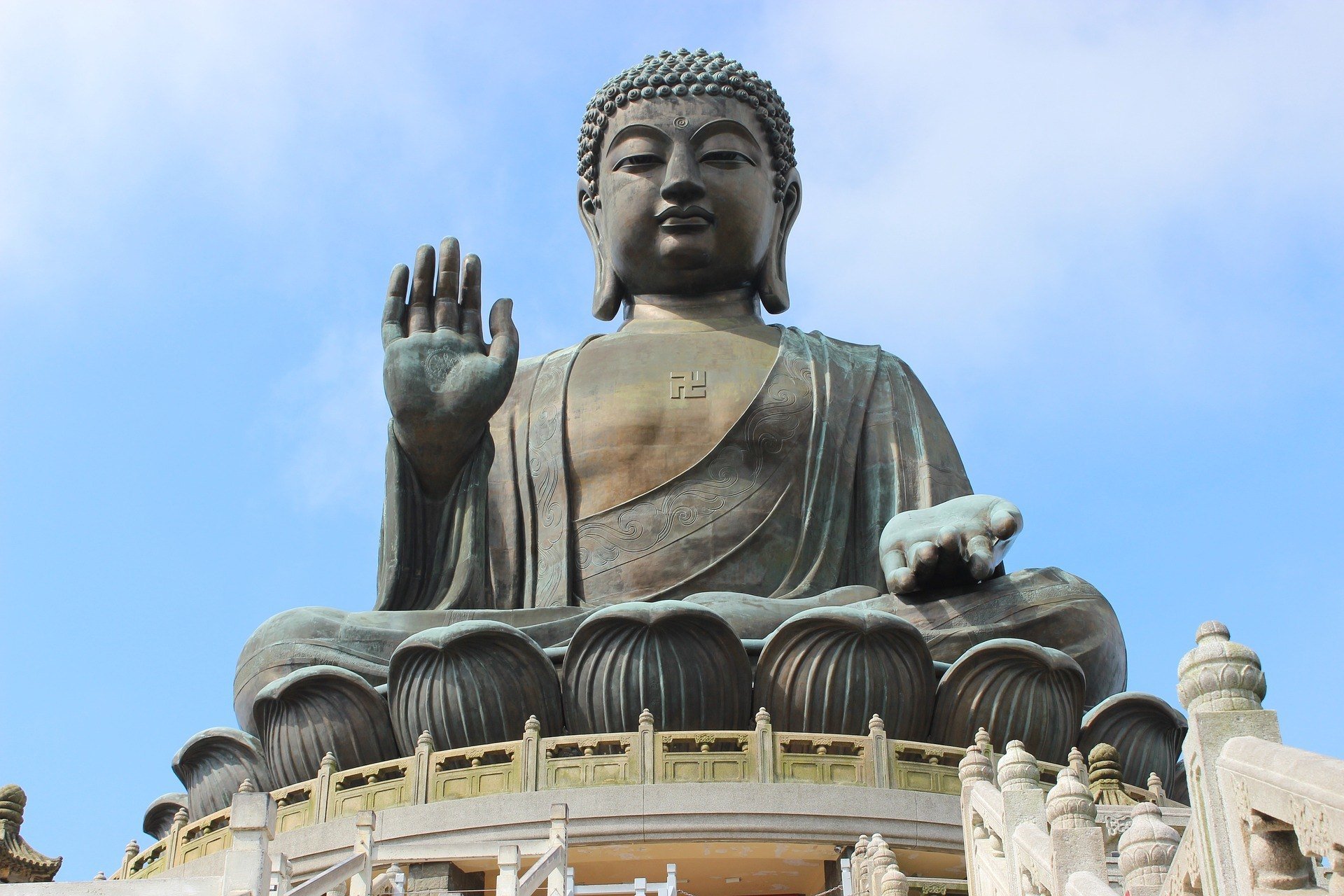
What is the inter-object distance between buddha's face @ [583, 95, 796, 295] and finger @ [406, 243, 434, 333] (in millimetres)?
1904

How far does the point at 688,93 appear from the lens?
14.0 metres

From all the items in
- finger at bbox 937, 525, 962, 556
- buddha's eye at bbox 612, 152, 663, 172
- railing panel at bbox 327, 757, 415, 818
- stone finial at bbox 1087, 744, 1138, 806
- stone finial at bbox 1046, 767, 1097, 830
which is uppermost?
buddha's eye at bbox 612, 152, 663, 172

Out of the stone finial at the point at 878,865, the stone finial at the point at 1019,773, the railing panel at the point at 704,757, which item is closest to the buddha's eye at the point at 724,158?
the railing panel at the point at 704,757

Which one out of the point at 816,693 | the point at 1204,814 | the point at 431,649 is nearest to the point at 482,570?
the point at 431,649

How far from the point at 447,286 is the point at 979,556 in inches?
152

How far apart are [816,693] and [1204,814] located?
632 centimetres

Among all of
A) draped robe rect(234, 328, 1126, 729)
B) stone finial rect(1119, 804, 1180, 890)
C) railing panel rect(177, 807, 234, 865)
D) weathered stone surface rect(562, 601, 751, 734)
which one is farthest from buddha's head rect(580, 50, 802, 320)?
stone finial rect(1119, 804, 1180, 890)

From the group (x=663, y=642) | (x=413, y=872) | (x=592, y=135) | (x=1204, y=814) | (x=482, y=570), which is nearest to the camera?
(x=1204, y=814)

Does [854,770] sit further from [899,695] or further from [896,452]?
[896,452]

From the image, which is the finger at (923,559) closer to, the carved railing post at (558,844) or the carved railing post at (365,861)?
the carved railing post at (558,844)

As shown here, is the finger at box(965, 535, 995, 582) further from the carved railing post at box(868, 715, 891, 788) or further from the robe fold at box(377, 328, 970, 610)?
the carved railing post at box(868, 715, 891, 788)

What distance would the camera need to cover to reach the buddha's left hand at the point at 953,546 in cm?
1116

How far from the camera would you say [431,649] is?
10.3 metres

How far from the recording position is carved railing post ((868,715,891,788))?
31.8 ft
